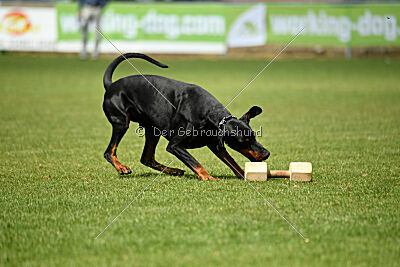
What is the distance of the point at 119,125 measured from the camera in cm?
647

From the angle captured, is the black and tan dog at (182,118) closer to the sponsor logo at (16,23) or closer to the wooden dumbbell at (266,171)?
the wooden dumbbell at (266,171)

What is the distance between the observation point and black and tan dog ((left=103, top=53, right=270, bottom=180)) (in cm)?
605

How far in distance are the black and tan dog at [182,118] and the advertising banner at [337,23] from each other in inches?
696

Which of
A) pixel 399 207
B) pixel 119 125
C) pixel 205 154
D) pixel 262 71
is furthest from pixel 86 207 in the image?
pixel 262 71

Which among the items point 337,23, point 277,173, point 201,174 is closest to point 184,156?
point 201,174

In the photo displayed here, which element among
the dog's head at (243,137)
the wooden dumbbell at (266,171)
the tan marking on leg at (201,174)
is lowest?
the tan marking on leg at (201,174)

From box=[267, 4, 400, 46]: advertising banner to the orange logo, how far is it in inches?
365

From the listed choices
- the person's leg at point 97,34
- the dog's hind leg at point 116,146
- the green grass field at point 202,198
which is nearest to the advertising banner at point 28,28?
the person's leg at point 97,34

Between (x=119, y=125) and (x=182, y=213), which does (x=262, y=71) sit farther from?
(x=182, y=213)

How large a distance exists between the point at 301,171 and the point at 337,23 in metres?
18.1

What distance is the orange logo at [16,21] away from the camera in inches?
937

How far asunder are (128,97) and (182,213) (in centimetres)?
183

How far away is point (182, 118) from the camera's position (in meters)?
6.20

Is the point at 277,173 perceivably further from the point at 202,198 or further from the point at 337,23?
the point at 337,23
